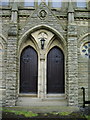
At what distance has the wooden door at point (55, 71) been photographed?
8531mm

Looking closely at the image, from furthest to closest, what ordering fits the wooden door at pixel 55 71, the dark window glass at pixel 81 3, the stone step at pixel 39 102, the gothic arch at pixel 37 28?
the dark window glass at pixel 81 3, the wooden door at pixel 55 71, the gothic arch at pixel 37 28, the stone step at pixel 39 102

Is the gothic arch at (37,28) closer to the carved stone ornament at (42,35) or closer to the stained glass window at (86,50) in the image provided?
the carved stone ornament at (42,35)

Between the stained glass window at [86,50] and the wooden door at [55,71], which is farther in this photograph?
→ the wooden door at [55,71]

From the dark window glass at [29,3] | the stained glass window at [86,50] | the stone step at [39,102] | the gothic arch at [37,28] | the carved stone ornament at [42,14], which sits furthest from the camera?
the dark window glass at [29,3]

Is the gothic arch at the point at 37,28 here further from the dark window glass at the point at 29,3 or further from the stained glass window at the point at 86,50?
the dark window glass at the point at 29,3

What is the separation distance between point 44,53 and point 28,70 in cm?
146

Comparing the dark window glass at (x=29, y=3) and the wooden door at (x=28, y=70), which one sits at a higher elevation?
the dark window glass at (x=29, y=3)

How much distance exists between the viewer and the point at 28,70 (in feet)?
28.2

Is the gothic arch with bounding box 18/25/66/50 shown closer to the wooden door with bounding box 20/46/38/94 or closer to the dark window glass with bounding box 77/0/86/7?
the wooden door with bounding box 20/46/38/94

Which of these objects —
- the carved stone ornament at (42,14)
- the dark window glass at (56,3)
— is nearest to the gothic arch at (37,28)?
the carved stone ornament at (42,14)

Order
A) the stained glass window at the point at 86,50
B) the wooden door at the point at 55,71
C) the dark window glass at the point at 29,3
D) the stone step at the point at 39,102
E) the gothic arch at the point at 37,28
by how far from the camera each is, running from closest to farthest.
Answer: the stone step at the point at 39,102 < the gothic arch at the point at 37,28 < the stained glass window at the point at 86,50 < the wooden door at the point at 55,71 < the dark window glass at the point at 29,3

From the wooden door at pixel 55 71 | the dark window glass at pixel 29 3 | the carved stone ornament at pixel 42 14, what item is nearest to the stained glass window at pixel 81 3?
the carved stone ornament at pixel 42 14

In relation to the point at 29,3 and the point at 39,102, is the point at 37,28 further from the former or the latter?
the point at 39,102

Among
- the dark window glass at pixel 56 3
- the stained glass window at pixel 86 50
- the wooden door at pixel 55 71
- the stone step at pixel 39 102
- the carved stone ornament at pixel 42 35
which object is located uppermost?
the dark window glass at pixel 56 3
